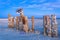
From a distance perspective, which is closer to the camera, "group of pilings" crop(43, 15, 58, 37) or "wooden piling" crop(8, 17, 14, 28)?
"group of pilings" crop(43, 15, 58, 37)

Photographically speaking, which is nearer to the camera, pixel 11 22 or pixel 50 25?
pixel 50 25

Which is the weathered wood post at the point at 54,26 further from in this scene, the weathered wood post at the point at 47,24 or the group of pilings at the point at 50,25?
the weathered wood post at the point at 47,24

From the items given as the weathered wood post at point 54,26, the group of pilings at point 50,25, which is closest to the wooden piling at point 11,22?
the group of pilings at point 50,25

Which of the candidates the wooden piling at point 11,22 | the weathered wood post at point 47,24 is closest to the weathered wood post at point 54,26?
the weathered wood post at point 47,24

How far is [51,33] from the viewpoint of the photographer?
20.0 feet

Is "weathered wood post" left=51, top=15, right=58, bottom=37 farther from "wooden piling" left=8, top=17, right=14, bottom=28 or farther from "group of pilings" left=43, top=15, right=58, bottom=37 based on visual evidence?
"wooden piling" left=8, top=17, right=14, bottom=28

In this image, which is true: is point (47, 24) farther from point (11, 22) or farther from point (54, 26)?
point (11, 22)

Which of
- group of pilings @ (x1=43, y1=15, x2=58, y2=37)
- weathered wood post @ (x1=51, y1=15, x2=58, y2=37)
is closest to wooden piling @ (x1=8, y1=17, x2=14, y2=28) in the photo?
group of pilings @ (x1=43, y1=15, x2=58, y2=37)

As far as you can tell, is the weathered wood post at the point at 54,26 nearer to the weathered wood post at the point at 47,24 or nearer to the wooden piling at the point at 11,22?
the weathered wood post at the point at 47,24

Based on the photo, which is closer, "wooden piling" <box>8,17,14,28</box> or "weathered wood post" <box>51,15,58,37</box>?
"weathered wood post" <box>51,15,58,37</box>

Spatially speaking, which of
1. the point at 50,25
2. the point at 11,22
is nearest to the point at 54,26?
the point at 50,25

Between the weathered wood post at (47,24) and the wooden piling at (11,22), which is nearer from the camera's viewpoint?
the weathered wood post at (47,24)

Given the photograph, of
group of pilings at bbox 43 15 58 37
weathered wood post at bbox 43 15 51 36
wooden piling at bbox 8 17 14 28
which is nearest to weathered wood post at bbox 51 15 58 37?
group of pilings at bbox 43 15 58 37

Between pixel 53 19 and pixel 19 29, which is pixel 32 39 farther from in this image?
pixel 19 29
